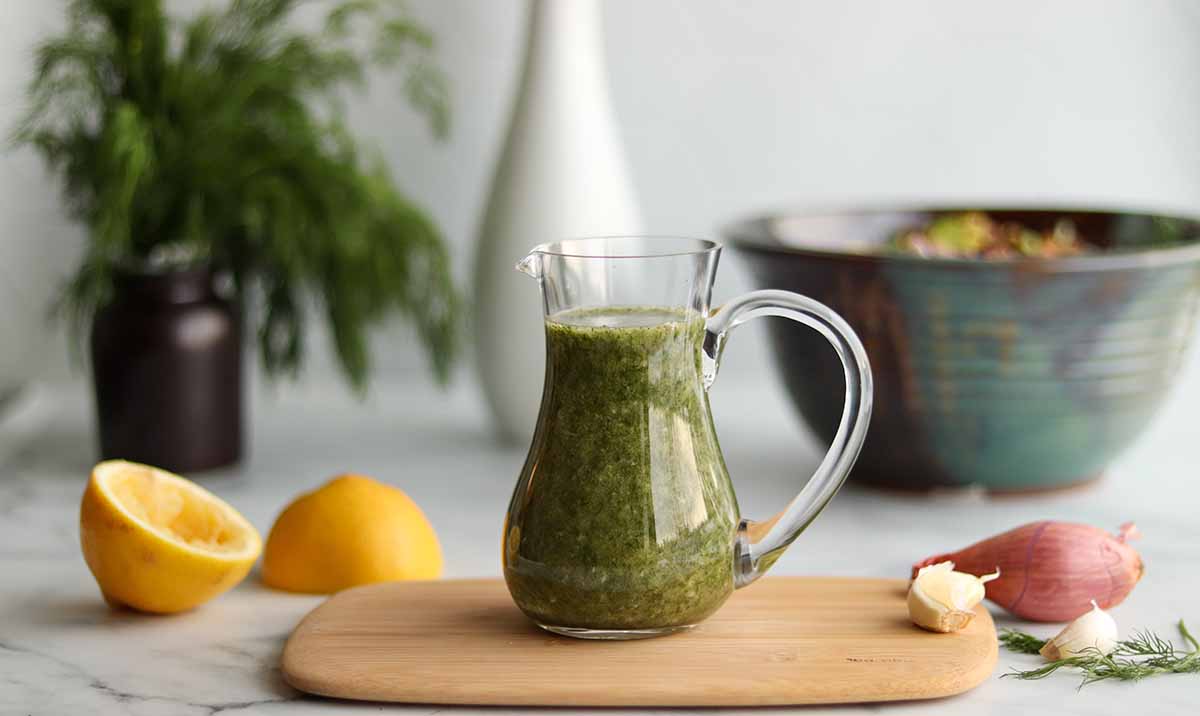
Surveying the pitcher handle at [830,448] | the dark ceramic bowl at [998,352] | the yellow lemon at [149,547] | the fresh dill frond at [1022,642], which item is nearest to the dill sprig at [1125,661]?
the fresh dill frond at [1022,642]

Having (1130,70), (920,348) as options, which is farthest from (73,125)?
(1130,70)

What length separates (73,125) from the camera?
56.8 inches

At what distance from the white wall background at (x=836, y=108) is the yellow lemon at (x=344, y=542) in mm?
818

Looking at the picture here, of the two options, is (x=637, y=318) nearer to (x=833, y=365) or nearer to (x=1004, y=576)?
(x=1004, y=576)

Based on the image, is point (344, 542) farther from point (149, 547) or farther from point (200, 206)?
point (200, 206)

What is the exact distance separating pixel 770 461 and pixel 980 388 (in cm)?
33

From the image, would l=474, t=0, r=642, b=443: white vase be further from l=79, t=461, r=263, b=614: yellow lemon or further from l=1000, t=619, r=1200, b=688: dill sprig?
l=1000, t=619, r=1200, b=688: dill sprig

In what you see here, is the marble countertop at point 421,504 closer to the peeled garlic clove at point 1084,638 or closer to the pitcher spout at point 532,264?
the peeled garlic clove at point 1084,638

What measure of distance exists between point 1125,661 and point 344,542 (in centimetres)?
62

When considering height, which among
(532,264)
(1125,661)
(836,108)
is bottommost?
(1125,661)

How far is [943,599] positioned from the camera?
3.08ft

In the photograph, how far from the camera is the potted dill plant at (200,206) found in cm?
141

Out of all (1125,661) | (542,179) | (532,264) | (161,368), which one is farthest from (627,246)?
(161,368)

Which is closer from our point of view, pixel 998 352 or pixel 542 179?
pixel 998 352
